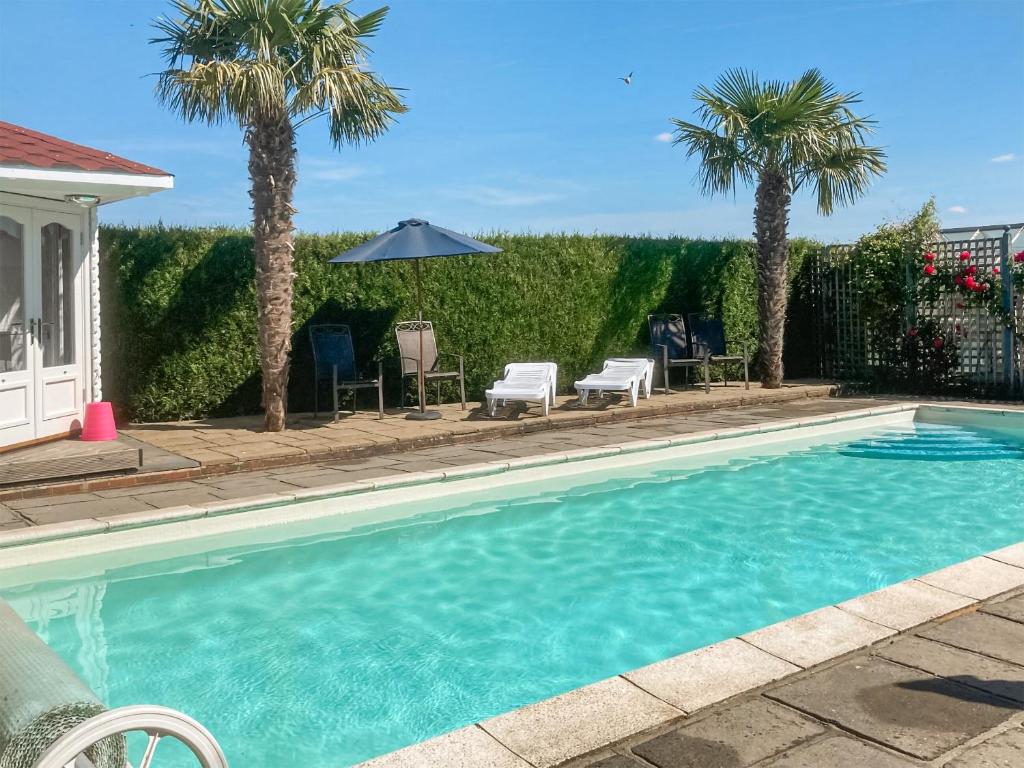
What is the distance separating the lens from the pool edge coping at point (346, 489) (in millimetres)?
5400

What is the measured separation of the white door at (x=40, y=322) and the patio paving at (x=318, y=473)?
56.8 inches

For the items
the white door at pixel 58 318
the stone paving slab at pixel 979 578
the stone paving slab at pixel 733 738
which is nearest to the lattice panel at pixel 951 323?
the stone paving slab at pixel 979 578

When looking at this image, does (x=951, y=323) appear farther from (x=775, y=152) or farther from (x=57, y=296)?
(x=57, y=296)

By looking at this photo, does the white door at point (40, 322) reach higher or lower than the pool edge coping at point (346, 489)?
higher

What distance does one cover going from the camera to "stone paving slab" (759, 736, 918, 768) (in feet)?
7.95

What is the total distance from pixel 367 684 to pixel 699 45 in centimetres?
923

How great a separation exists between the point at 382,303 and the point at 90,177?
4.27m

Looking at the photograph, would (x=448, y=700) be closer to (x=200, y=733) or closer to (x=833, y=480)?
(x=200, y=733)

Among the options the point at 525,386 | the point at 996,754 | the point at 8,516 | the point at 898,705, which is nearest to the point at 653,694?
the point at 898,705

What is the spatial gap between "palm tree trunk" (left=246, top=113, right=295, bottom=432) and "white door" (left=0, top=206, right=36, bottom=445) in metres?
2.21

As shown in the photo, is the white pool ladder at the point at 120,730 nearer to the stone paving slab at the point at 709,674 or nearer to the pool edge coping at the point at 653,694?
the pool edge coping at the point at 653,694

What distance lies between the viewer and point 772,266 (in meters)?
13.4

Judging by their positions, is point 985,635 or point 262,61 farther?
point 262,61

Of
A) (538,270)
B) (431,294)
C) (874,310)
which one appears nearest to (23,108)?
(431,294)
